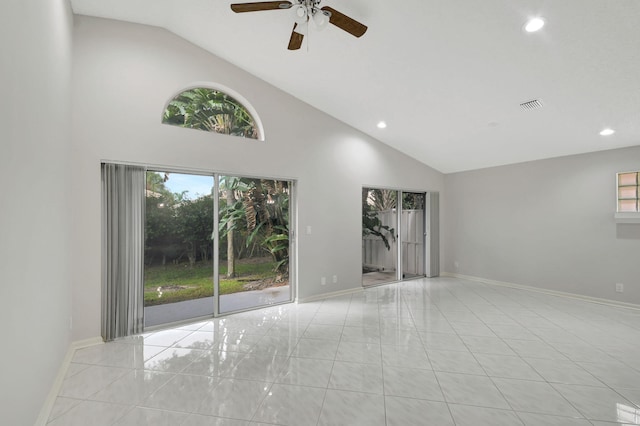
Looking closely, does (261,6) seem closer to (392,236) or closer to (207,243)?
(207,243)

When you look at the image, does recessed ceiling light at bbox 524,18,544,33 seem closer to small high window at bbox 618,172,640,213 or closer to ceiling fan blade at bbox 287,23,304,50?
ceiling fan blade at bbox 287,23,304,50

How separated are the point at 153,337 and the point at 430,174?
19.8ft

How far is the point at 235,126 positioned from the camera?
4.13 metres

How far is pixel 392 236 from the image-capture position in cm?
623

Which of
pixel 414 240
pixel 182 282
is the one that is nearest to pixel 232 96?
pixel 182 282

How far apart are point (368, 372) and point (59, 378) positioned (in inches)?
104

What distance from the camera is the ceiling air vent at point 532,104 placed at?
3.56 m

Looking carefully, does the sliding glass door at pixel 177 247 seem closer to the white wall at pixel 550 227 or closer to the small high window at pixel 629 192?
the white wall at pixel 550 227

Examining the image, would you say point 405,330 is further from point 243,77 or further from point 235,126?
Result: point 243,77

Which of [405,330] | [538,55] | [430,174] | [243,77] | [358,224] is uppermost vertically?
[243,77]

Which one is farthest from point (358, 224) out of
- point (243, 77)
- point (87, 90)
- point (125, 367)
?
point (87, 90)

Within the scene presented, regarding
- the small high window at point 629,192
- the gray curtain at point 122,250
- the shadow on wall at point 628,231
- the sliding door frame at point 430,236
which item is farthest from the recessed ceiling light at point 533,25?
the gray curtain at point 122,250

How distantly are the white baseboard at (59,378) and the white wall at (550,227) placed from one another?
264 inches

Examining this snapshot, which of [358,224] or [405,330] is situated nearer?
[405,330]
